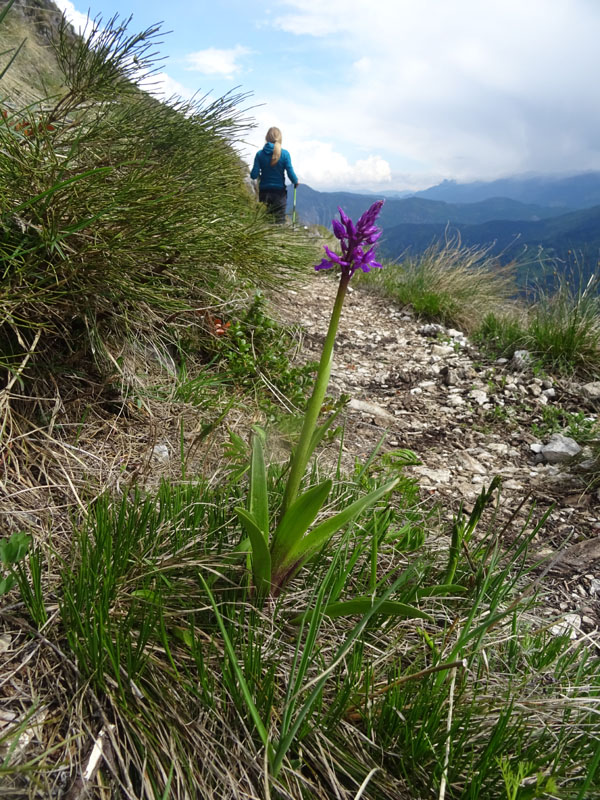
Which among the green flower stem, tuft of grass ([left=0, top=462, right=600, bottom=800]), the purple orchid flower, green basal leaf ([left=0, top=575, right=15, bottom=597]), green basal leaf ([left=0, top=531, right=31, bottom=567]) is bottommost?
tuft of grass ([left=0, top=462, right=600, bottom=800])

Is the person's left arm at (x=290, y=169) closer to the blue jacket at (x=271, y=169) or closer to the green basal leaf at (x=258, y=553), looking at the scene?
the blue jacket at (x=271, y=169)

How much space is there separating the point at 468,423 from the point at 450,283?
338 cm

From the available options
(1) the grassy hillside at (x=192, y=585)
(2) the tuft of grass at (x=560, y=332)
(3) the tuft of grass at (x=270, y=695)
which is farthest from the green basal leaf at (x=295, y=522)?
(2) the tuft of grass at (x=560, y=332)

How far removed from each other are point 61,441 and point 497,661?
4.91 ft

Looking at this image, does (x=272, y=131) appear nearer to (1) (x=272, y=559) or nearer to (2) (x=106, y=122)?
(2) (x=106, y=122)

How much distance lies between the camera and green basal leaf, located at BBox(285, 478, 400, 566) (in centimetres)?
110

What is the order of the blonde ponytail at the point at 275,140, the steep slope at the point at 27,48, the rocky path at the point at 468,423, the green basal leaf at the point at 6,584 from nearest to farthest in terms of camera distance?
the green basal leaf at the point at 6,584 → the rocky path at the point at 468,423 → the steep slope at the point at 27,48 → the blonde ponytail at the point at 275,140

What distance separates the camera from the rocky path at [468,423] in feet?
6.98

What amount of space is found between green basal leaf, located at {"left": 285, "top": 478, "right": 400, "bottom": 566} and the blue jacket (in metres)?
7.72

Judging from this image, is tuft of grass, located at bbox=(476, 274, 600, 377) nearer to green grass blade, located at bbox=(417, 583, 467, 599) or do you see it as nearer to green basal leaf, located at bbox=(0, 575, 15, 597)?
green grass blade, located at bbox=(417, 583, 467, 599)

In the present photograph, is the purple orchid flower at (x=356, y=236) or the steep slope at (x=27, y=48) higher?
the steep slope at (x=27, y=48)

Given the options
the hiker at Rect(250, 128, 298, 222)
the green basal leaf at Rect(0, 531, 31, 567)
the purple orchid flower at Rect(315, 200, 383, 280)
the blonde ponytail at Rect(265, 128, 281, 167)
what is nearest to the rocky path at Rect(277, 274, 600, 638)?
the purple orchid flower at Rect(315, 200, 383, 280)

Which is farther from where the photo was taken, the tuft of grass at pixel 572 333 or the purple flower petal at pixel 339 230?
the tuft of grass at pixel 572 333

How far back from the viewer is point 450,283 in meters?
6.25
